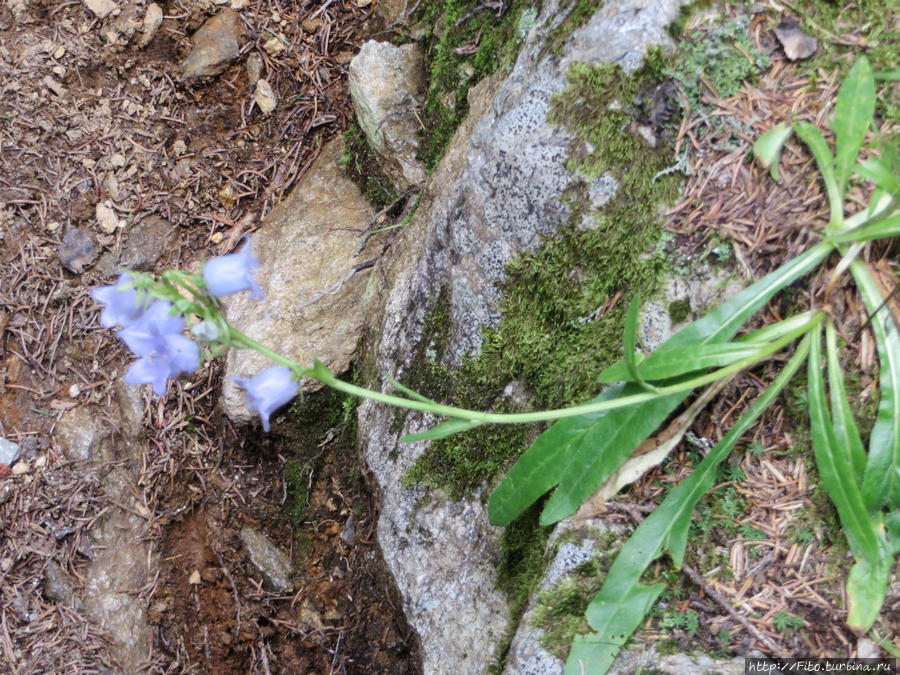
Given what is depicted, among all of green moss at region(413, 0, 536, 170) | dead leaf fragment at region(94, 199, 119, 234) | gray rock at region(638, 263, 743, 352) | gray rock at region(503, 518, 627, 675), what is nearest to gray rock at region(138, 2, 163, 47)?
dead leaf fragment at region(94, 199, 119, 234)

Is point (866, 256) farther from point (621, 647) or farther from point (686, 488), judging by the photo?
point (621, 647)

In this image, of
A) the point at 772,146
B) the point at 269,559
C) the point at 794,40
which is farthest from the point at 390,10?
the point at 269,559

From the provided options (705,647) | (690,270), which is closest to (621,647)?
(705,647)

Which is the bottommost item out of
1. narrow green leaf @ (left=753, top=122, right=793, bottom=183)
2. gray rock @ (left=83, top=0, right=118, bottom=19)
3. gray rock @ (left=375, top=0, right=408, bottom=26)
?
narrow green leaf @ (left=753, top=122, right=793, bottom=183)

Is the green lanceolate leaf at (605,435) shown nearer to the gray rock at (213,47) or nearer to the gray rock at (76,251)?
the gray rock at (76,251)

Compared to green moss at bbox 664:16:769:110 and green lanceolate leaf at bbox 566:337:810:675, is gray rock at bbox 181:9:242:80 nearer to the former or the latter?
green moss at bbox 664:16:769:110

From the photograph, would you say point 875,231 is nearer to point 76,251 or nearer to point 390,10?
point 390,10
